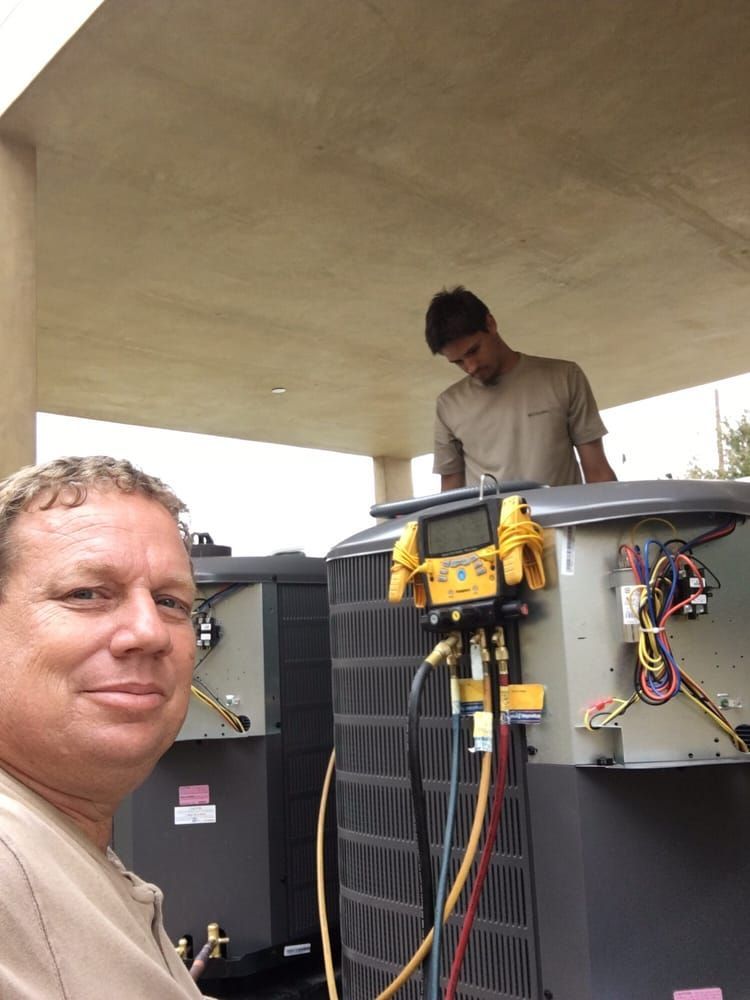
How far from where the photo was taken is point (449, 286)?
5941 millimetres

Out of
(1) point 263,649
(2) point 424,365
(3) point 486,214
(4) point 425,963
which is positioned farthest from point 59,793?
(2) point 424,365

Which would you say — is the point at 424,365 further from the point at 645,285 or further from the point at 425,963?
the point at 425,963

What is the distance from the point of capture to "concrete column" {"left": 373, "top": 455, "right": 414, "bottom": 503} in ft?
36.2

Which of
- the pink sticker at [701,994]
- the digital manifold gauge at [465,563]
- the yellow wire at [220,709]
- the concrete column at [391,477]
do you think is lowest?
the pink sticker at [701,994]

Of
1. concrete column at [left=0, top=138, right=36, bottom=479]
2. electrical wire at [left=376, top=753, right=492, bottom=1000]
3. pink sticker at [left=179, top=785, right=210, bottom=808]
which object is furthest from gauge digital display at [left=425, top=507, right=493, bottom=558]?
concrete column at [left=0, top=138, right=36, bottom=479]

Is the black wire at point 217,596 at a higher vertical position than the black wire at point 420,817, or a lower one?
higher

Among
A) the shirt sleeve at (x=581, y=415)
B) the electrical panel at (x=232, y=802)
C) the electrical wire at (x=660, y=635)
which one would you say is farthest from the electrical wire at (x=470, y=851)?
the shirt sleeve at (x=581, y=415)

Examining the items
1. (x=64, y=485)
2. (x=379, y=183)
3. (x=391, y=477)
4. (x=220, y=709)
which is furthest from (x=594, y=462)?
(x=391, y=477)

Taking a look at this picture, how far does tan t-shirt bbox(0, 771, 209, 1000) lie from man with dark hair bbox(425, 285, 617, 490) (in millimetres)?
2025

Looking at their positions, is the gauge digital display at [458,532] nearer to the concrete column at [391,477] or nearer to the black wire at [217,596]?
the black wire at [217,596]

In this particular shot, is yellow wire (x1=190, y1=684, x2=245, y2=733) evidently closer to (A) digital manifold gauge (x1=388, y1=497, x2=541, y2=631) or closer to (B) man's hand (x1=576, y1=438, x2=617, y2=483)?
(A) digital manifold gauge (x1=388, y1=497, x2=541, y2=631)

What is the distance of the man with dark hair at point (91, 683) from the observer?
780mm

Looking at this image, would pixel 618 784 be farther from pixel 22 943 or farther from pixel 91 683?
pixel 22 943

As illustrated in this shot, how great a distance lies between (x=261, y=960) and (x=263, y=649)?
873mm
